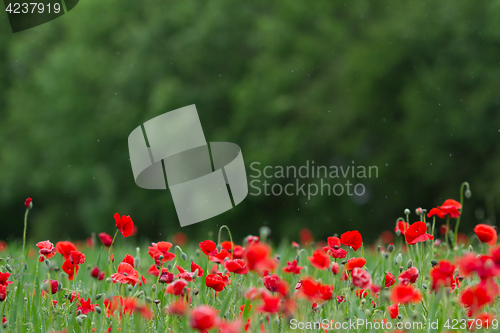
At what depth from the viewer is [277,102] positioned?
29.2 feet

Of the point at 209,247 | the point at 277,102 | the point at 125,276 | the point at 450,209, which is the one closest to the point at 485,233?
the point at 450,209

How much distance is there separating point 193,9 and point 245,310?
9.76 meters

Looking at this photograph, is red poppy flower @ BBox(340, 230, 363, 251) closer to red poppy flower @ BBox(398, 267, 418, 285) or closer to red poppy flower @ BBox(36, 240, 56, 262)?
red poppy flower @ BBox(398, 267, 418, 285)

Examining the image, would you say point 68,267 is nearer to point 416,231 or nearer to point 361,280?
point 361,280

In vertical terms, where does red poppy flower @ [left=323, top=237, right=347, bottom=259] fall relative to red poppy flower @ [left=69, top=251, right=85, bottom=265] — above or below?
below

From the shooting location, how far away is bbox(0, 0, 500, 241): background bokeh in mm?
7996

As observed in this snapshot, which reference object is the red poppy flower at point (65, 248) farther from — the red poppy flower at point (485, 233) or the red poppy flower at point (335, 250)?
the red poppy flower at point (485, 233)

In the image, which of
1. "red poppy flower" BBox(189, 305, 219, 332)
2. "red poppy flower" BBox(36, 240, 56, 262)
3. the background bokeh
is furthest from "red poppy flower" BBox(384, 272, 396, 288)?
the background bokeh

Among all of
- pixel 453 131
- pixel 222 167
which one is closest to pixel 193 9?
pixel 222 167

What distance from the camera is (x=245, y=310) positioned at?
154cm

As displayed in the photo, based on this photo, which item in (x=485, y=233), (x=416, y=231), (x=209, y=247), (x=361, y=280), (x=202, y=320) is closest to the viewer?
(x=202, y=320)

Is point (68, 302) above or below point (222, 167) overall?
above

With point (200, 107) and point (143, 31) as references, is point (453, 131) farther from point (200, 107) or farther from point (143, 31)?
point (143, 31)

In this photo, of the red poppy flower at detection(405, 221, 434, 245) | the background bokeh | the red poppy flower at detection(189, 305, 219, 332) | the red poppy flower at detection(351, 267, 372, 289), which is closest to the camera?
the red poppy flower at detection(189, 305, 219, 332)
